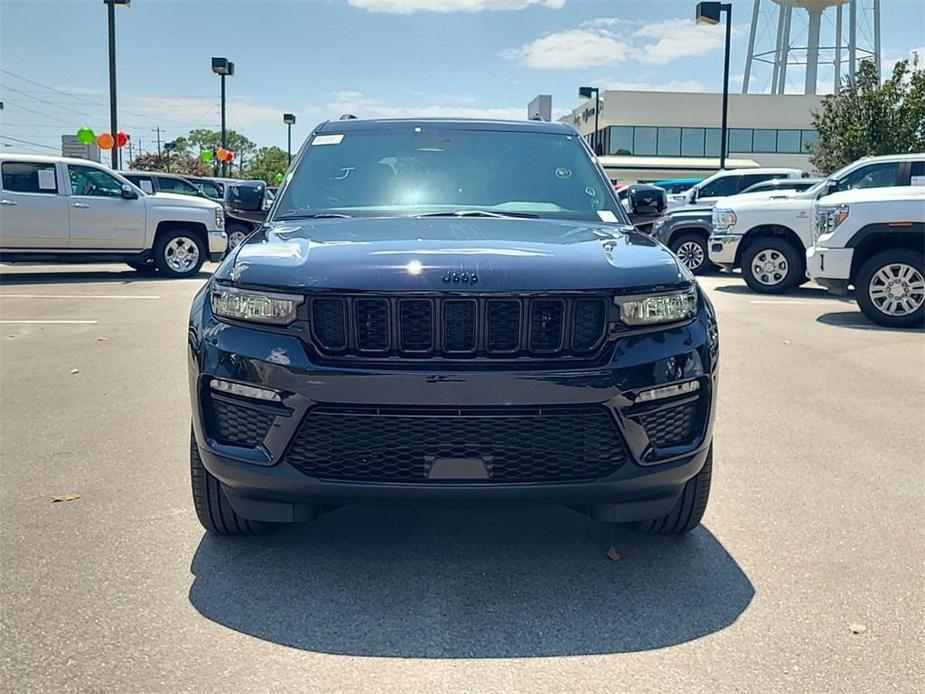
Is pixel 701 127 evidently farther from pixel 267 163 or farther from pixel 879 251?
pixel 879 251

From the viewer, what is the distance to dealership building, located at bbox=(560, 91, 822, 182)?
61.5m

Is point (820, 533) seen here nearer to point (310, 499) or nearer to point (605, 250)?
point (605, 250)

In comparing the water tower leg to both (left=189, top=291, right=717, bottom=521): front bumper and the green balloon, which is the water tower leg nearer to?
the green balloon

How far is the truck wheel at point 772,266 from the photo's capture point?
1309cm

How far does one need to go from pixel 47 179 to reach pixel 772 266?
1101cm

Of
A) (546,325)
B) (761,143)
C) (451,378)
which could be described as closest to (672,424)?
(546,325)

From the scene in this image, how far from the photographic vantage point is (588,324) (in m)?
3.09

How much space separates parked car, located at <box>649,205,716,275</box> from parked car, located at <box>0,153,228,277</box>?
7.59m

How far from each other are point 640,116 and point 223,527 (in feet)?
202

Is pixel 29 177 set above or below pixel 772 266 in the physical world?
above

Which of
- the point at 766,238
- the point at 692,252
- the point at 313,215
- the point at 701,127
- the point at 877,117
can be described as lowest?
the point at 692,252

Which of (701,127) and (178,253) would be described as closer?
(178,253)

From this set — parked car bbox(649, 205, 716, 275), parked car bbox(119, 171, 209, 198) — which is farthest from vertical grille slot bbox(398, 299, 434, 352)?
parked car bbox(119, 171, 209, 198)

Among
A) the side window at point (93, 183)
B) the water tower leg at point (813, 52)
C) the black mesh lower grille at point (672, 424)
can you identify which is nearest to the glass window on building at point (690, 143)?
the water tower leg at point (813, 52)
